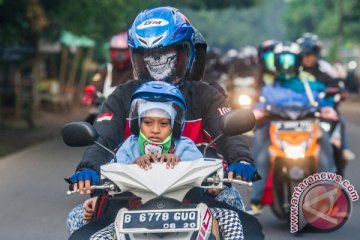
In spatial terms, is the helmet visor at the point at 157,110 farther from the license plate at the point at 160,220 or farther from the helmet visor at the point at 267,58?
the helmet visor at the point at 267,58

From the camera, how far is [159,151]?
5.76 m

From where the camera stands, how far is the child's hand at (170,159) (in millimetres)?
5418

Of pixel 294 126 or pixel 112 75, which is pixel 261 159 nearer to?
pixel 294 126

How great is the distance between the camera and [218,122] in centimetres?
623

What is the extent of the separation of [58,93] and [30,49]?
18.6 feet

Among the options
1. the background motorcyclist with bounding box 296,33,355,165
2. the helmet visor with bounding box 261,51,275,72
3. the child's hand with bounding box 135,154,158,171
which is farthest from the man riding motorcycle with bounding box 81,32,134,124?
the child's hand with bounding box 135,154,158,171

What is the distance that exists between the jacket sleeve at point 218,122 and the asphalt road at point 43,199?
392 centimetres

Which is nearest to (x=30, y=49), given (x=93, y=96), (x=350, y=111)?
(x=350, y=111)

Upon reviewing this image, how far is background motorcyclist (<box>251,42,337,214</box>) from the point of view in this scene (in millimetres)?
10844

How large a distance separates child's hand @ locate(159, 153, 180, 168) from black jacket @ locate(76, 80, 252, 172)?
0.60 metres

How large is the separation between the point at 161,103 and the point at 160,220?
675mm

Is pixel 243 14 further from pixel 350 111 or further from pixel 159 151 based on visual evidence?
pixel 159 151

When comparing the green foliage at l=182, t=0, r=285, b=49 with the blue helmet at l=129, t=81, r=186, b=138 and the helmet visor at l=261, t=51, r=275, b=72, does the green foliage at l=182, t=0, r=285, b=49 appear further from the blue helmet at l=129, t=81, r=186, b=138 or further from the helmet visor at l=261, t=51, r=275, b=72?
the blue helmet at l=129, t=81, r=186, b=138

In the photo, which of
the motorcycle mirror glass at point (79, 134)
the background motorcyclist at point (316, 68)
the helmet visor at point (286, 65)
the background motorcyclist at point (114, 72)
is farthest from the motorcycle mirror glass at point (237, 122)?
the background motorcyclist at point (114, 72)
